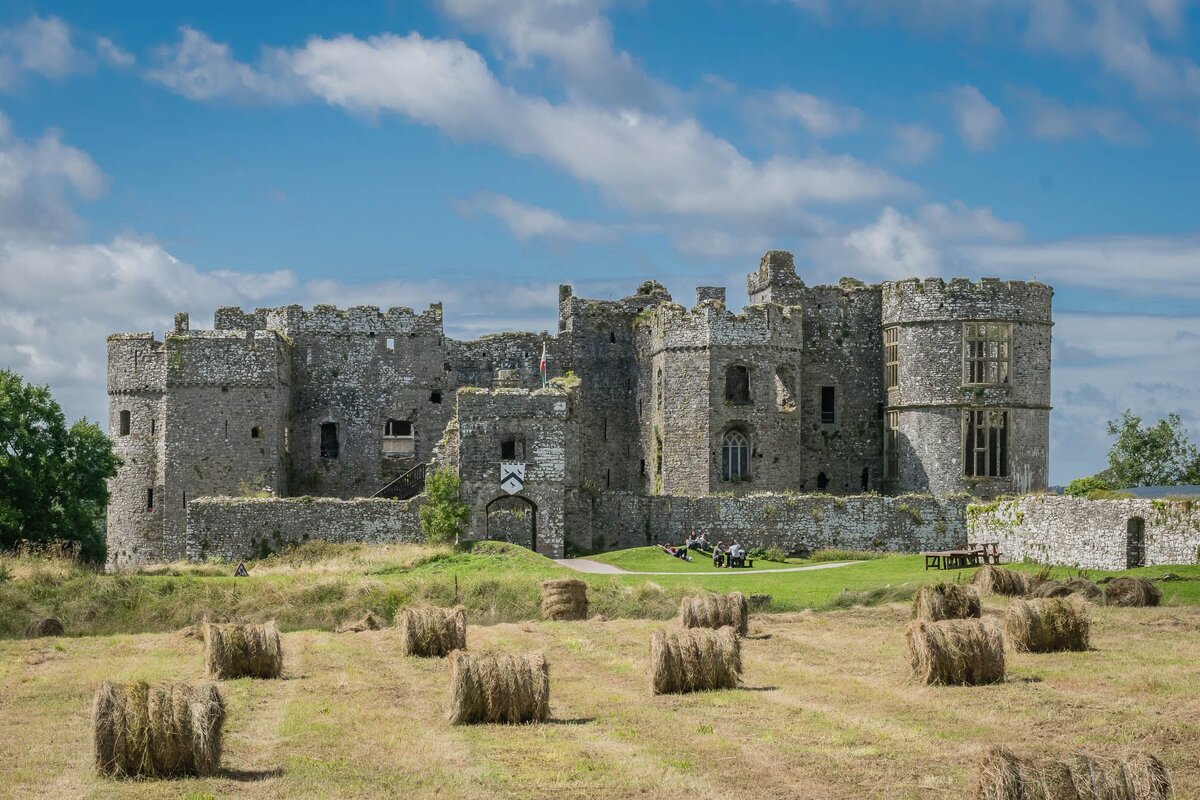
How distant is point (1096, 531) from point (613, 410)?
84.8ft

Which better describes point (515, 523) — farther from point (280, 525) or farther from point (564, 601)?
point (564, 601)

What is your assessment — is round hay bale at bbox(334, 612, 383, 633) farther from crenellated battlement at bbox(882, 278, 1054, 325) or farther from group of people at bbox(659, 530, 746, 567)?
crenellated battlement at bbox(882, 278, 1054, 325)

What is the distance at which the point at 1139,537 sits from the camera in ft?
122

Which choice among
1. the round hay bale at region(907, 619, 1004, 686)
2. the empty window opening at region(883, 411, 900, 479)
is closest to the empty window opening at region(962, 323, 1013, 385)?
the empty window opening at region(883, 411, 900, 479)

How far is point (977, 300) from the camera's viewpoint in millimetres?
55188

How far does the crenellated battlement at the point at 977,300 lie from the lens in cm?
5512

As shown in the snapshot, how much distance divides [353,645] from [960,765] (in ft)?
51.0

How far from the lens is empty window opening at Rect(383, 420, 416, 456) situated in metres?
59.4

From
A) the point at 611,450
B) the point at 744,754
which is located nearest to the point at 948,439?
the point at 611,450

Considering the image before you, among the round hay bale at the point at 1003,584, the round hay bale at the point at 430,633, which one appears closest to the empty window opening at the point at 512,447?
the round hay bale at the point at 1003,584

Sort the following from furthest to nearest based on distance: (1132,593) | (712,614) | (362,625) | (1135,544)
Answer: (1135,544)
(362,625)
(1132,593)
(712,614)

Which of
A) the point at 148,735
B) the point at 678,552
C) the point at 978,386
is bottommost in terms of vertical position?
the point at 148,735

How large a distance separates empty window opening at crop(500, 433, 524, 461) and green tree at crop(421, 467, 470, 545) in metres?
1.73

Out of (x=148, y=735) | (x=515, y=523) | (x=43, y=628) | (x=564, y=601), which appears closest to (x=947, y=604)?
(x=564, y=601)
